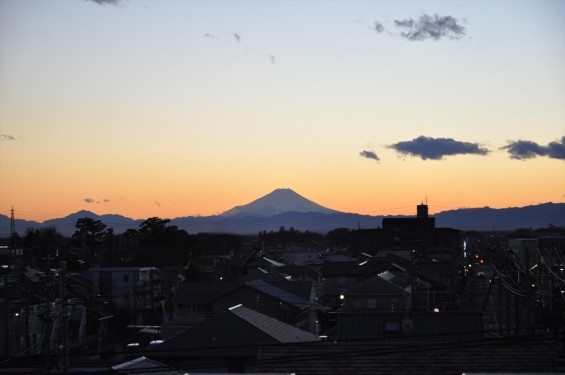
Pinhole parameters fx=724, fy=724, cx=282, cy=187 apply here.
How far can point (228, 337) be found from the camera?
19.6 meters

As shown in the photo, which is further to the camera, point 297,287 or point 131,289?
point 131,289

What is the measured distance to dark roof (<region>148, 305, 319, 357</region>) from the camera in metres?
18.6

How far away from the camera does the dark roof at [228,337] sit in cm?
1858

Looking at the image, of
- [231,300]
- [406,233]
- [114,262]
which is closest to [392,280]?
[231,300]

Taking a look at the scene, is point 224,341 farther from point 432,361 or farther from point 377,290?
point 377,290

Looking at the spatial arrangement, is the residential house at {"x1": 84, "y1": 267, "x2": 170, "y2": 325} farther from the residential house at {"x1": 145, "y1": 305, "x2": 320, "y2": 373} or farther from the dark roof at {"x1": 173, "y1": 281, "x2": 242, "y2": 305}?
the residential house at {"x1": 145, "y1": 305, "x2": 320, "y2": 373}

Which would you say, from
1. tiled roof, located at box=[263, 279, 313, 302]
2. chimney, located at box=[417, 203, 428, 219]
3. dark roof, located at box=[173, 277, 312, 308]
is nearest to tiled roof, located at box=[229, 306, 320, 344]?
dark roof, located at box=[173, 277, 312, 308]

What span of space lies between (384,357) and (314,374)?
1.52 meters

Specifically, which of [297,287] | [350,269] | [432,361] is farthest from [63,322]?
[350,269]

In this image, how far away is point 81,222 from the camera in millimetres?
61562

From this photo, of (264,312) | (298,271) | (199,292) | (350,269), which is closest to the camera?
(264,312)

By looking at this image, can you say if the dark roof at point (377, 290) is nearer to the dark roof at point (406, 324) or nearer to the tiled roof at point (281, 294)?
the tiled roof at point (281, 294)

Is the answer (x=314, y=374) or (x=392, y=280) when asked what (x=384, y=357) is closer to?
(x=314, y=374)

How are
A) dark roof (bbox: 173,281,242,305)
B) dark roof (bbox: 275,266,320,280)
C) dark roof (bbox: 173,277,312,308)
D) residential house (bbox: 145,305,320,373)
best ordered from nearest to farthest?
residential house (bbox: 145,305,320,373) → dark roof (bbox: 173,277,312,308) → dark roof (bbox: 173,281,242,305) → dark roof (bbox: 275,266,320,280)
